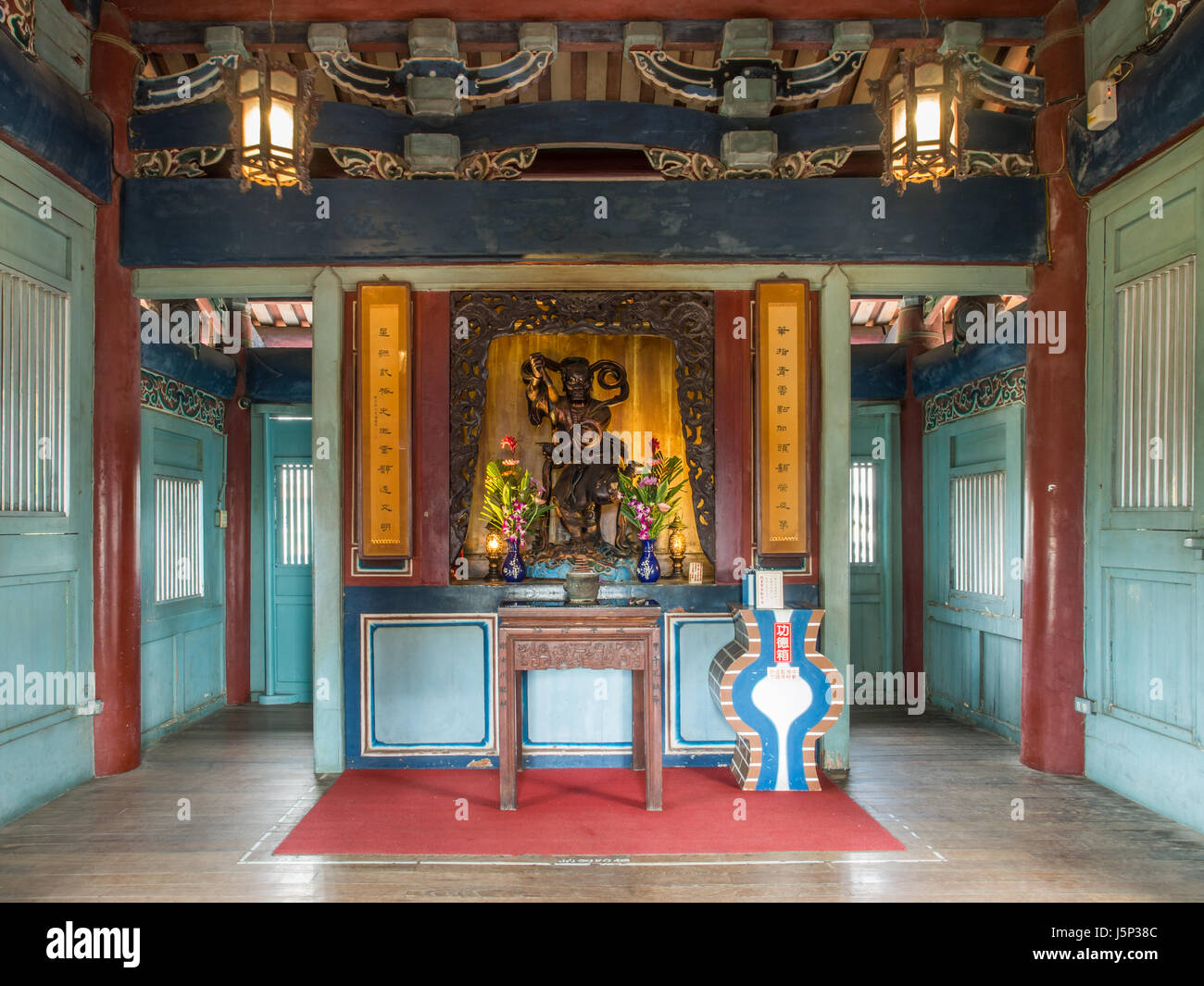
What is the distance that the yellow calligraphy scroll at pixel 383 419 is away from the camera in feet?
14.9

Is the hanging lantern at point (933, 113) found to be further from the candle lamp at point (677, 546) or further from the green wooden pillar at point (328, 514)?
the green wooden pillar at point (328, 514)

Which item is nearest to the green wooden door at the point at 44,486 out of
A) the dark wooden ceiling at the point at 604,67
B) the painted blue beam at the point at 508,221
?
the painted blue beam at the point at 508,221

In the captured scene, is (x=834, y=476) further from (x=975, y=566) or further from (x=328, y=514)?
(x=328, y=514)

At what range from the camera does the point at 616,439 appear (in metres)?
5.08

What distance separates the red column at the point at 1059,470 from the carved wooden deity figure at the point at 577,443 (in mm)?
2399

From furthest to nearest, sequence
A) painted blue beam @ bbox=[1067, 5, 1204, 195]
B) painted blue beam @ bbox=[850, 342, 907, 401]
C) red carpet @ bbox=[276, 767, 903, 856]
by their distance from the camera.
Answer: painted blue beam @ bbox=[850, 342, 907, 401], painted blue beam @ bbox=[1067, 5, 1204, 195], red carpet @ bbox=[276, 767, 903, 856]

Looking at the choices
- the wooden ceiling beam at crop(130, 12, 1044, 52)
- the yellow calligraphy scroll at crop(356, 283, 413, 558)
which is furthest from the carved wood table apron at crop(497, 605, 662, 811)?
the wooden ceiling beam at crop(130, 12, 1044, 52)

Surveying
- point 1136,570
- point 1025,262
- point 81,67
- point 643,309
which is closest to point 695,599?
point 643,309

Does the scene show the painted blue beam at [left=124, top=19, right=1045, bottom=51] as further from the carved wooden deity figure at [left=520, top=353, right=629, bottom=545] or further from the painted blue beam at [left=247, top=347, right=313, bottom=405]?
the painted blue beam at [left=247, top=347, right=313, bottom=405]

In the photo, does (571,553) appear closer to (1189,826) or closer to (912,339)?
(1189,826)

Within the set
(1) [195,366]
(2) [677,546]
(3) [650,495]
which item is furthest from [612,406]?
(1) [195,366]

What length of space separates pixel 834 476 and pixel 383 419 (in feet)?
8.29

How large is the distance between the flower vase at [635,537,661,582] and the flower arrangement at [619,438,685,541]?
3 centimetres

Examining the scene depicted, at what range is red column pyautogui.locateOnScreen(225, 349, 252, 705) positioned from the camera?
641 centimetres
